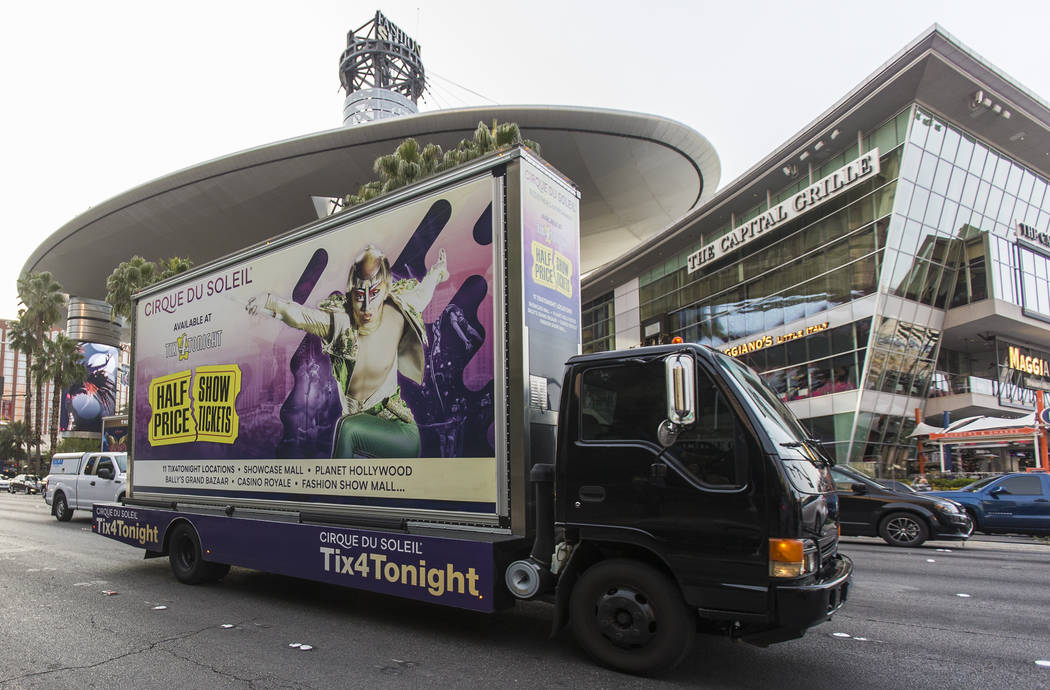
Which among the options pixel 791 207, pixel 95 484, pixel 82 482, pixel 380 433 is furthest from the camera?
pixel 791 207

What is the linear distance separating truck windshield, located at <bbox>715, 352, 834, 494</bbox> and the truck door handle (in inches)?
45.6

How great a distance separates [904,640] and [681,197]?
54.2m

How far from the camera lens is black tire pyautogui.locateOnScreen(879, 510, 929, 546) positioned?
1191 centimetres

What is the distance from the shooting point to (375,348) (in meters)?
6.17

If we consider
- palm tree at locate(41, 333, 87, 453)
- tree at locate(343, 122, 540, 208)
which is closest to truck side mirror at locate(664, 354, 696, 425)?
tree at locate(343, 122, 540, 208)

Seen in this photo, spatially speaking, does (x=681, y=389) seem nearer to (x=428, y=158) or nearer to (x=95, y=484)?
(x=95, y=484)

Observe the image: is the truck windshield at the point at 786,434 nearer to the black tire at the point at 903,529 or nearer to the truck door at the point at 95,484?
the black tire at the point at 903,529

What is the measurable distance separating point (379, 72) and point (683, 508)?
68184 millimetres

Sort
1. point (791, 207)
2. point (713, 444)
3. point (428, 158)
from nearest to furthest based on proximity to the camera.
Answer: point (713, 444) < point (428, 158) < point (791, 207)

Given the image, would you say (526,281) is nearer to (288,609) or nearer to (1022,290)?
(288,609)

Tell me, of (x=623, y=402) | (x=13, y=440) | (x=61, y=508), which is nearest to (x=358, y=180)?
(x=61, y=508)

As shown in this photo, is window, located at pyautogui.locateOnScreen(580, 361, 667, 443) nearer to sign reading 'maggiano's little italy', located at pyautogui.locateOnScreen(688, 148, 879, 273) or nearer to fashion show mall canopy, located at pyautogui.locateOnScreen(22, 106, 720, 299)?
sign reading 'maggiano's little italy', located at pyautogui.locateOnScreen(688, 148, 879, 273)

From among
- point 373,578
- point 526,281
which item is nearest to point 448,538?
point 373,578

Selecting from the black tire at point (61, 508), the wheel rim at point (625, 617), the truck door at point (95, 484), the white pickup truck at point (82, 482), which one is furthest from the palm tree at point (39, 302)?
the wheel rim at point (625, 617)
